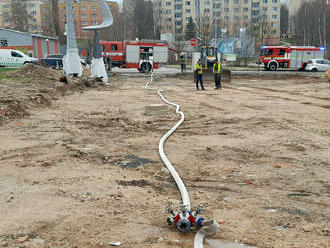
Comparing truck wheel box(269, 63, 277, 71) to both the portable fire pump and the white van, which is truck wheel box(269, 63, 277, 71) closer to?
the white van

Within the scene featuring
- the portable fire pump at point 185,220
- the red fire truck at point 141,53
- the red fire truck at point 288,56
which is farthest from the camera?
the red fire truck at point 288,56

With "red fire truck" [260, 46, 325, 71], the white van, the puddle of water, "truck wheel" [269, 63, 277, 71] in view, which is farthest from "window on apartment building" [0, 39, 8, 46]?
the puddle of water

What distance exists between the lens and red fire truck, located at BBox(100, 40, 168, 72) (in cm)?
3544

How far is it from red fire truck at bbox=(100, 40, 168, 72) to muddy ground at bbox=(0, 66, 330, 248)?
2544cm

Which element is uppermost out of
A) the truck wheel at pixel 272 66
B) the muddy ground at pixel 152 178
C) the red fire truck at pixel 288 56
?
the red fire truck at pixel 288 56

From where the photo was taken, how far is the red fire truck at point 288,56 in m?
38.5

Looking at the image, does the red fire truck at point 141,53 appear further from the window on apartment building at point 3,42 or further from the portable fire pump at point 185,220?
the portable fire pump at point 185,220

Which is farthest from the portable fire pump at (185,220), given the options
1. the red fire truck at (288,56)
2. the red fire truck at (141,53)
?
the red fire truck at (288,56)

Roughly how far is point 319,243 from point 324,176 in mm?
2227

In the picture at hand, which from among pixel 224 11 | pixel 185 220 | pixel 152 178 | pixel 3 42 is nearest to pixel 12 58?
pixel 3 42

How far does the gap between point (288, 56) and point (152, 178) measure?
36718 mm

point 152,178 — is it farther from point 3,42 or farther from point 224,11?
point 224,11

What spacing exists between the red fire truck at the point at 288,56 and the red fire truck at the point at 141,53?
455 inches

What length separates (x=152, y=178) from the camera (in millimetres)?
5371
